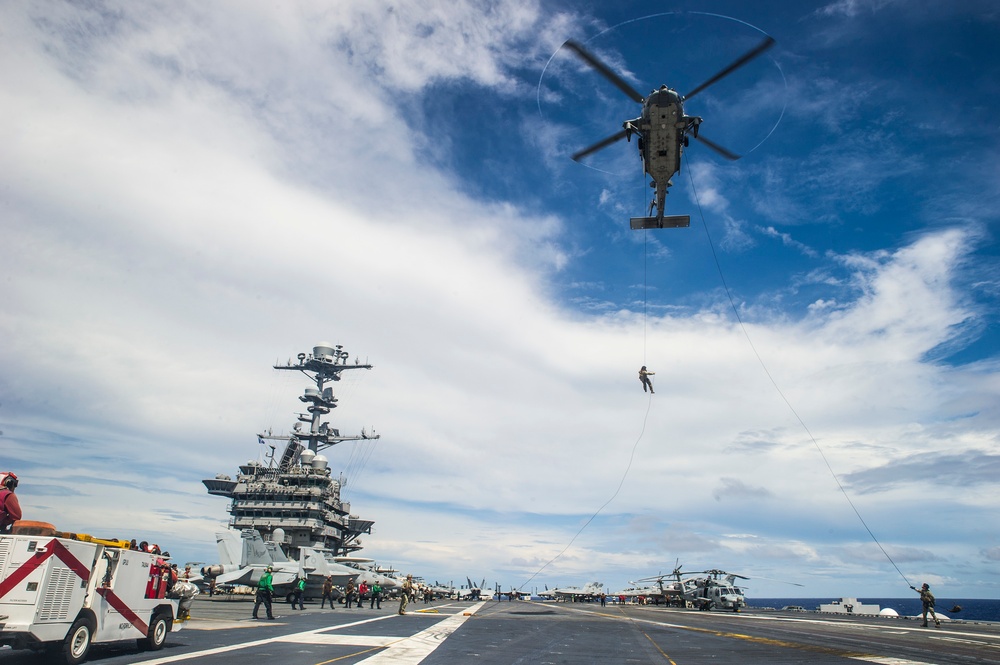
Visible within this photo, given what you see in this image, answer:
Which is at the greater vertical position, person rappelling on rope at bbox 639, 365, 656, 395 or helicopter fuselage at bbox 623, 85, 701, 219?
helicopter fuselage at bbox 623, 85, 701, 219

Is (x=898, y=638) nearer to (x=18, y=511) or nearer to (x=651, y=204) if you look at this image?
(x=651, y=204)

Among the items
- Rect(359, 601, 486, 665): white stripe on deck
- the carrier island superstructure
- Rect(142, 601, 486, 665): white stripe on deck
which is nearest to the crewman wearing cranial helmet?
Rect(142, 601, 486, 665): white stripe on deck

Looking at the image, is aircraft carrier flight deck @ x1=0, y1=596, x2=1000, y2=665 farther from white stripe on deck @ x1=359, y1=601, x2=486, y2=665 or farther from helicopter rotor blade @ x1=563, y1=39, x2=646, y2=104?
helicopter rotor blade @ x1=563, y1=39, x2=646, y2=104

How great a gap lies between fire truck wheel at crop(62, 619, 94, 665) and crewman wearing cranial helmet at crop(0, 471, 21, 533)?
7.47 ft

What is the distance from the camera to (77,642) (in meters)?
10.7

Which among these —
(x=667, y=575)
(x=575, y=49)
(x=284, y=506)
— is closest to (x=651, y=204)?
(x=575, y=49)

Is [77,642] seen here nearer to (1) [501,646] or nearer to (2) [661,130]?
(1) [501,646]

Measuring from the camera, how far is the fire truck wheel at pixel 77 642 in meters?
10.4

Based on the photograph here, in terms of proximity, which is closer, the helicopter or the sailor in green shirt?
the sailor in green shirt

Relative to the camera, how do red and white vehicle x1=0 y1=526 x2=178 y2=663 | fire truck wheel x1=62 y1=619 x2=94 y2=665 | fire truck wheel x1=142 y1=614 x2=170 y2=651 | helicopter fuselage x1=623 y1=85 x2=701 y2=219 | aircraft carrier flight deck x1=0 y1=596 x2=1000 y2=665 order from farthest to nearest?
helicopter fuselage x1=623 y1=85 x2=701 y2=219 < fire truck wheel x1=142 y1=614 x2=170 y2=651 < aircraft carrier flight deck x1=0 y1=596 x2=1000 y2=665 < fire truck wheel x1=62 y1=619 x2=94 y2=665 < red and white vehicle x1=0 y1=526 x2=178 y2=663

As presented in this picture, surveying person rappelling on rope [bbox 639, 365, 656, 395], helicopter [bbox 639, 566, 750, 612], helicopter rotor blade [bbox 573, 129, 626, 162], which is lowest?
helicopter [bbox 639, 566, 750, 612]

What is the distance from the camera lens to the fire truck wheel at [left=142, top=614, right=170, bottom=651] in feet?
43.1

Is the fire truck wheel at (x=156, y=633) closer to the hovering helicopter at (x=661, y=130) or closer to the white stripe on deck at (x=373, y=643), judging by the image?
the white stripe on deck at (x=373, y=643)

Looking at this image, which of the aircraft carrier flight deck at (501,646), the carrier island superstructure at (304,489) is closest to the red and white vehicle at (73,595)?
the aircraft carrier flight deck at (501,646)
